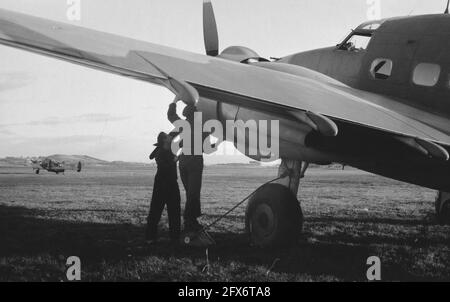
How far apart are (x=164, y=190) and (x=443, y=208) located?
6515mm

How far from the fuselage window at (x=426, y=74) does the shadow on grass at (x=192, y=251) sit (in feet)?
8.36

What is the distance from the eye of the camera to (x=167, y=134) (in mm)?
7465

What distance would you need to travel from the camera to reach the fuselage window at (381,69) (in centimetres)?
701

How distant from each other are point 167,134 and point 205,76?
253 cm

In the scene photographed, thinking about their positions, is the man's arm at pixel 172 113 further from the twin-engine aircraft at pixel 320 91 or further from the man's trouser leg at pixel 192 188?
the man's trouser leg at pixel 192 188

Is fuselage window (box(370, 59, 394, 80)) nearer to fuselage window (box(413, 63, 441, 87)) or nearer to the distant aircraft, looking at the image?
fuselage window (box(413, 63, 441, 87))

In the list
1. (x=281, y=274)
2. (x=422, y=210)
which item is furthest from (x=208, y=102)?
(x=422, y=210)

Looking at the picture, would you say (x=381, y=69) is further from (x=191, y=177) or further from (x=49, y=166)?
(x=49, y=166)

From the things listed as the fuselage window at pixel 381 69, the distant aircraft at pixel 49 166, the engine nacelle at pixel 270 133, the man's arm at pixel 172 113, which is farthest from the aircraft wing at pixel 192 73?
the distant aircraft at pixel 49 166

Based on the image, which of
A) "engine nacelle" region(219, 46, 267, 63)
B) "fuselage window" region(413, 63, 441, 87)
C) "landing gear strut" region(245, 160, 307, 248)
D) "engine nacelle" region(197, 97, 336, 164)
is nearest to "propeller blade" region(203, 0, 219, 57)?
"engine nacelle" region(219, 46, 267, 63)

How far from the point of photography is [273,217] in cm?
720

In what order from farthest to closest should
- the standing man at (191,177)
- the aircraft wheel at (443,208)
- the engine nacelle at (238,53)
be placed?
the aircraft wheel at (443,208)
the engine nacelle at (238,53)
the standing man at (191,177)

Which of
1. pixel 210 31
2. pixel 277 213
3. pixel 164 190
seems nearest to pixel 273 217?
pixel 277 213
